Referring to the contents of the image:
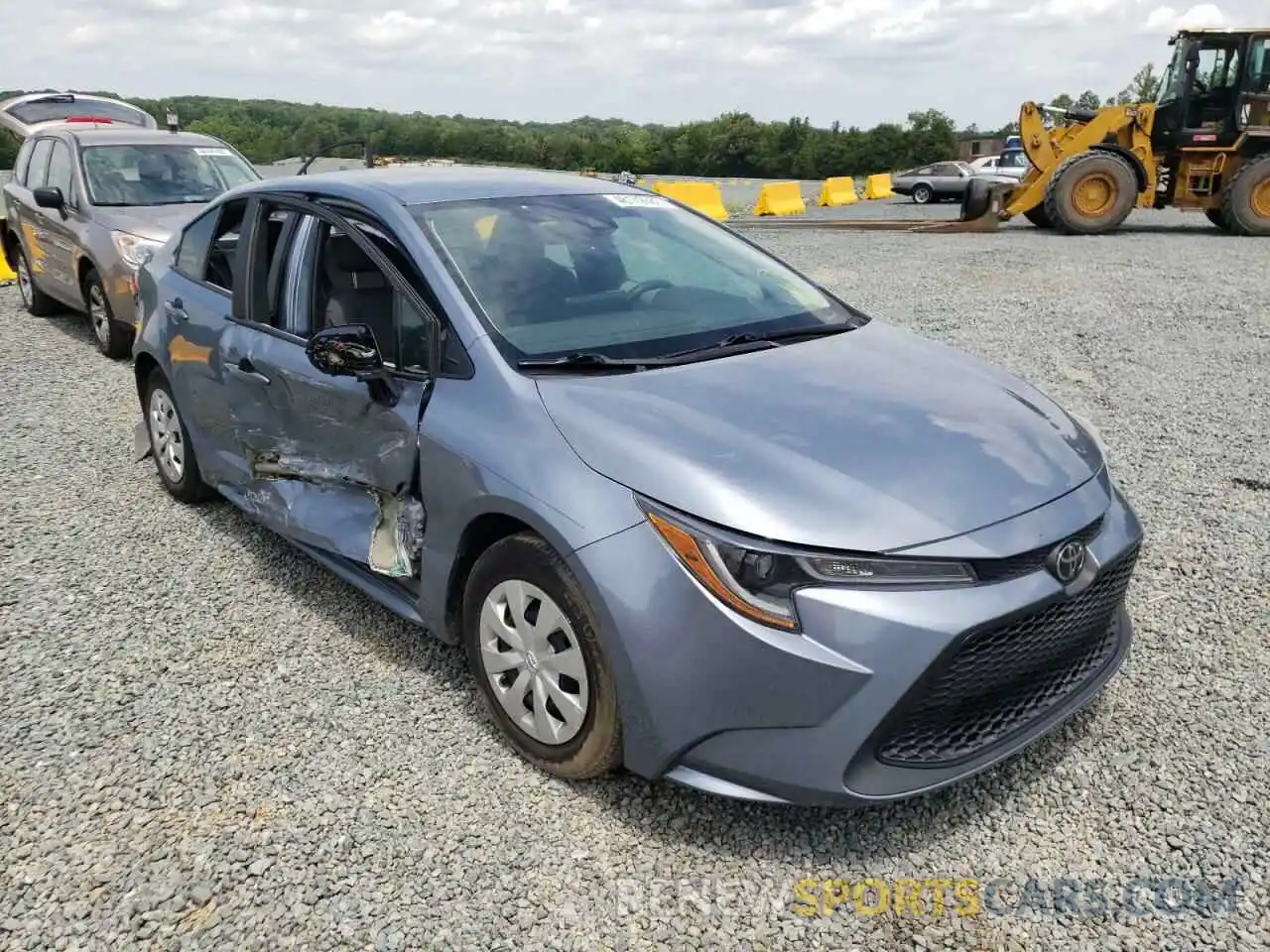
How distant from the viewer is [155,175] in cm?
883

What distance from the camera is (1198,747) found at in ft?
10.1

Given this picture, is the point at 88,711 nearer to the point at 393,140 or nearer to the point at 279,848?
the point at 279,848

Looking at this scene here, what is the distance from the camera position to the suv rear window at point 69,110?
13.5 metres

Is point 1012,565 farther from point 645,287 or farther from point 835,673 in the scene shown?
point 645,287

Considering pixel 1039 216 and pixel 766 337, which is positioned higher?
pixel 766 337

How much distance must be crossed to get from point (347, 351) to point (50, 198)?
6.77 meters

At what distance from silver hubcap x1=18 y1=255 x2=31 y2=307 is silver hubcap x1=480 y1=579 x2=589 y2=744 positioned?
9324 mm

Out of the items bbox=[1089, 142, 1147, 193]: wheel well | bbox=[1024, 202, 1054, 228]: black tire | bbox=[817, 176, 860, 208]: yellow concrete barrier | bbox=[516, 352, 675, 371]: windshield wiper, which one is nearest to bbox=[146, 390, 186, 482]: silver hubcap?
bbox=[516, 352, 675, 371]: windshield wiper

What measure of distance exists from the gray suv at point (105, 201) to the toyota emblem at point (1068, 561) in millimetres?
7397

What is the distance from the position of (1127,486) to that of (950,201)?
26.0 metres

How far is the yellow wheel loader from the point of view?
1533 cm

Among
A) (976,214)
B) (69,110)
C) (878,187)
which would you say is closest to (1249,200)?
(976,214)

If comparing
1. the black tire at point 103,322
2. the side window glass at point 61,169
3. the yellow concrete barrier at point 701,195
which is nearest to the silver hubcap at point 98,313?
the black tire at point 103,322

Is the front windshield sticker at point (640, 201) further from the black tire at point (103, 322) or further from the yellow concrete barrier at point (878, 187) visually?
the yellow concrete barrier at point (878, 187)
